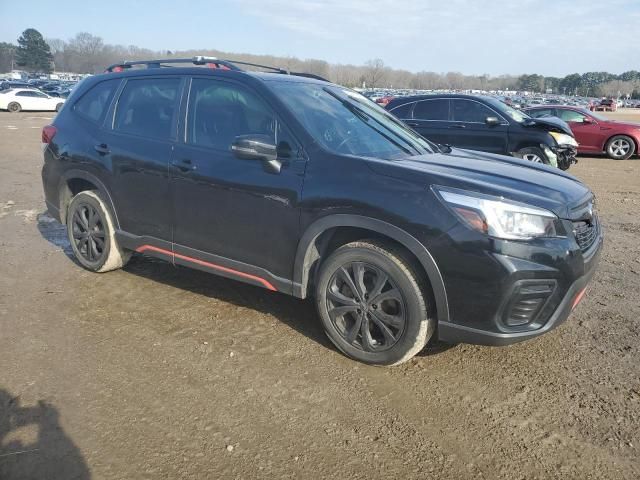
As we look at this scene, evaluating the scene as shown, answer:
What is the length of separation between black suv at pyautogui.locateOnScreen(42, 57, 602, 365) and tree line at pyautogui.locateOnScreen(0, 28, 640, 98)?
3042 inches

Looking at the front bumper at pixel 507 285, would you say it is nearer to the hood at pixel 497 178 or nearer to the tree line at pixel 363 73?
the hood at pixel 497 178

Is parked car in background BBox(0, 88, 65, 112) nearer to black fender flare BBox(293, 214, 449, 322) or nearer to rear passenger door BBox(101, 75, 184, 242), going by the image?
rear passenger door BBox(101, 75, 184, 242)

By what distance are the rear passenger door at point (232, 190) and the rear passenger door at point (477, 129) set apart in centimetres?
743

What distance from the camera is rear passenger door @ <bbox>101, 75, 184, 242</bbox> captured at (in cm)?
403

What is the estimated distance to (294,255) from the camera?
345 centimetres

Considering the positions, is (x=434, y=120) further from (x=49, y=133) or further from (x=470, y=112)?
(x=49, y=133)

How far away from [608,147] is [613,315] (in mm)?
12432

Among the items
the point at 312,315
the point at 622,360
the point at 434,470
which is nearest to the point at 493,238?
the point at 434,470

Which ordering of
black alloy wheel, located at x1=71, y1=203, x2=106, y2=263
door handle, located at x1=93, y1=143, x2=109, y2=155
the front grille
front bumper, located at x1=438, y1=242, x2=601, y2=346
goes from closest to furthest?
1. front bumper, located at x1=438, y1=242, x2=601, y2=346
2. the front grille
3. door handle, located at x1=93, y1=143, x2=109, y2=155
4. black alloy wheel, located at x1=71, y1=203, x2=106, y2=263

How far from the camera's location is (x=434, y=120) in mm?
10617

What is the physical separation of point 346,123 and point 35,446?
9.12 ft

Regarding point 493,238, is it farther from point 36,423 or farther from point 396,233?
point 36,423

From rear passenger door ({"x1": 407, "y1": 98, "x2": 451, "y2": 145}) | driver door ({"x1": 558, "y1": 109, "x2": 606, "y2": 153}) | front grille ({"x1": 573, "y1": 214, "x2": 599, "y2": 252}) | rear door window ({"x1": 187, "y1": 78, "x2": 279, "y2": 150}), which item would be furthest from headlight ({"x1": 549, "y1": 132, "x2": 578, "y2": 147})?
rear door window ({"x1": 187, "y1": 78, "x2": 279, "y2": 150})

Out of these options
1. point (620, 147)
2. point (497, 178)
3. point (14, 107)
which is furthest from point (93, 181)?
point (14, 107)
